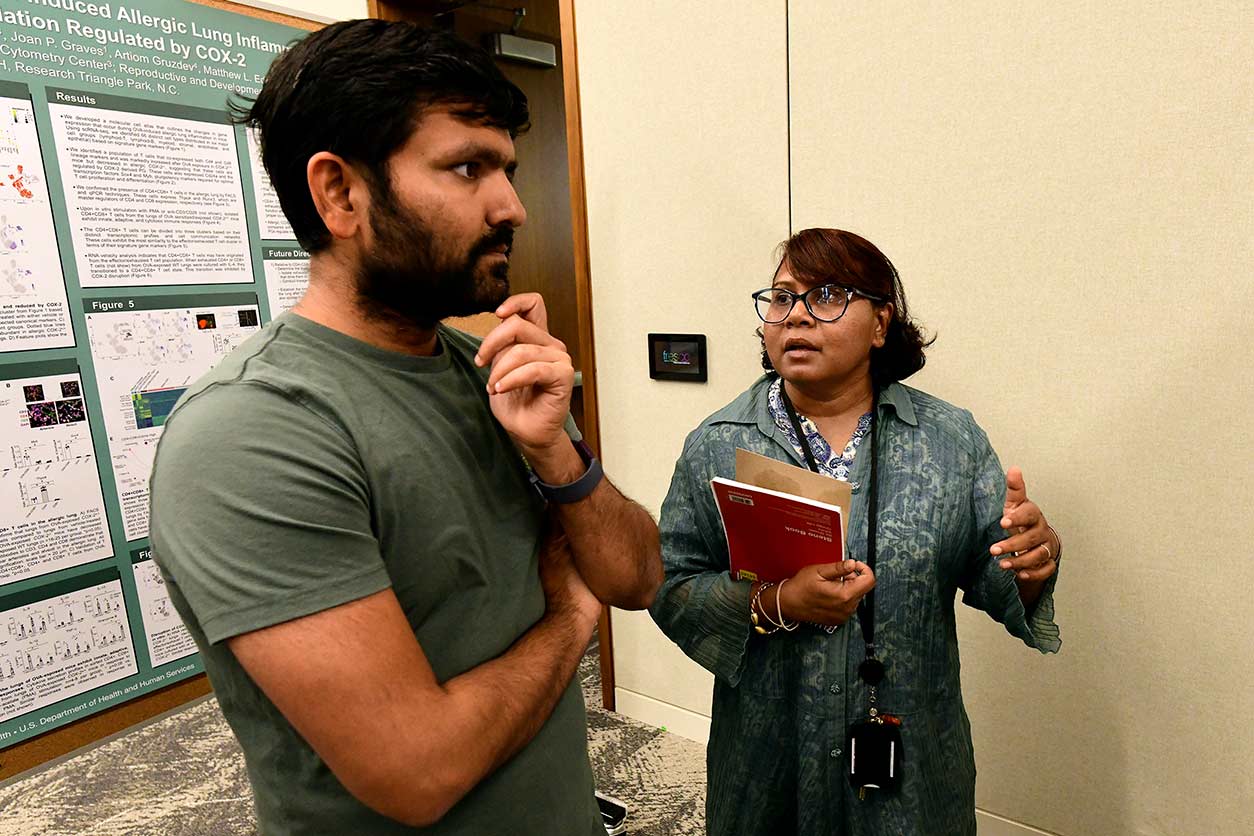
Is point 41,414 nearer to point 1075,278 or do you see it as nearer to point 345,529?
point 345,529

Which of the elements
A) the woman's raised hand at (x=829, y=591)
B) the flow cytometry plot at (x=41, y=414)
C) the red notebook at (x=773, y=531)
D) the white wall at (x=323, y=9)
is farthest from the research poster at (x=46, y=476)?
the woman's raised hand at (x=829, y=591)

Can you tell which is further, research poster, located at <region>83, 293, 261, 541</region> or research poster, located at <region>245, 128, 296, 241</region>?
research poster, located at <region>245, 128, 296, 241</region>

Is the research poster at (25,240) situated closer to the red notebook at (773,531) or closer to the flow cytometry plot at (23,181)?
the flow cytometry plot at (23,181)

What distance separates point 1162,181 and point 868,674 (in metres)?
1.19

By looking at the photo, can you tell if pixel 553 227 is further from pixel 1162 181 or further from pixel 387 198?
pixel 387 198

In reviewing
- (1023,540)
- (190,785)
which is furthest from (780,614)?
(190,785)

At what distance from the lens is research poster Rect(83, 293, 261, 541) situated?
2.60m

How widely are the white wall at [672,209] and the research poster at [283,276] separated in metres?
1.34

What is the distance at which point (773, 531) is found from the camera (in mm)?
1271

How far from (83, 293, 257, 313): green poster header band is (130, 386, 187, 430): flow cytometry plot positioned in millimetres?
291

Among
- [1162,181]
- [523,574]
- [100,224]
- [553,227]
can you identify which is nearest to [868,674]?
[523,574]

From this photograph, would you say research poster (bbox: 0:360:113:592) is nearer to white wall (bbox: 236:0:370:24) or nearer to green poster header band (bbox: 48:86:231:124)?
green poster header band (bbox: 48:86:231:124)

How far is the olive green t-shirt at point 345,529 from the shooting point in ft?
2.37

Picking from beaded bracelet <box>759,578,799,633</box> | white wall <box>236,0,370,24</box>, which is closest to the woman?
beaded bracelet <box>759,578,799,633</box>
